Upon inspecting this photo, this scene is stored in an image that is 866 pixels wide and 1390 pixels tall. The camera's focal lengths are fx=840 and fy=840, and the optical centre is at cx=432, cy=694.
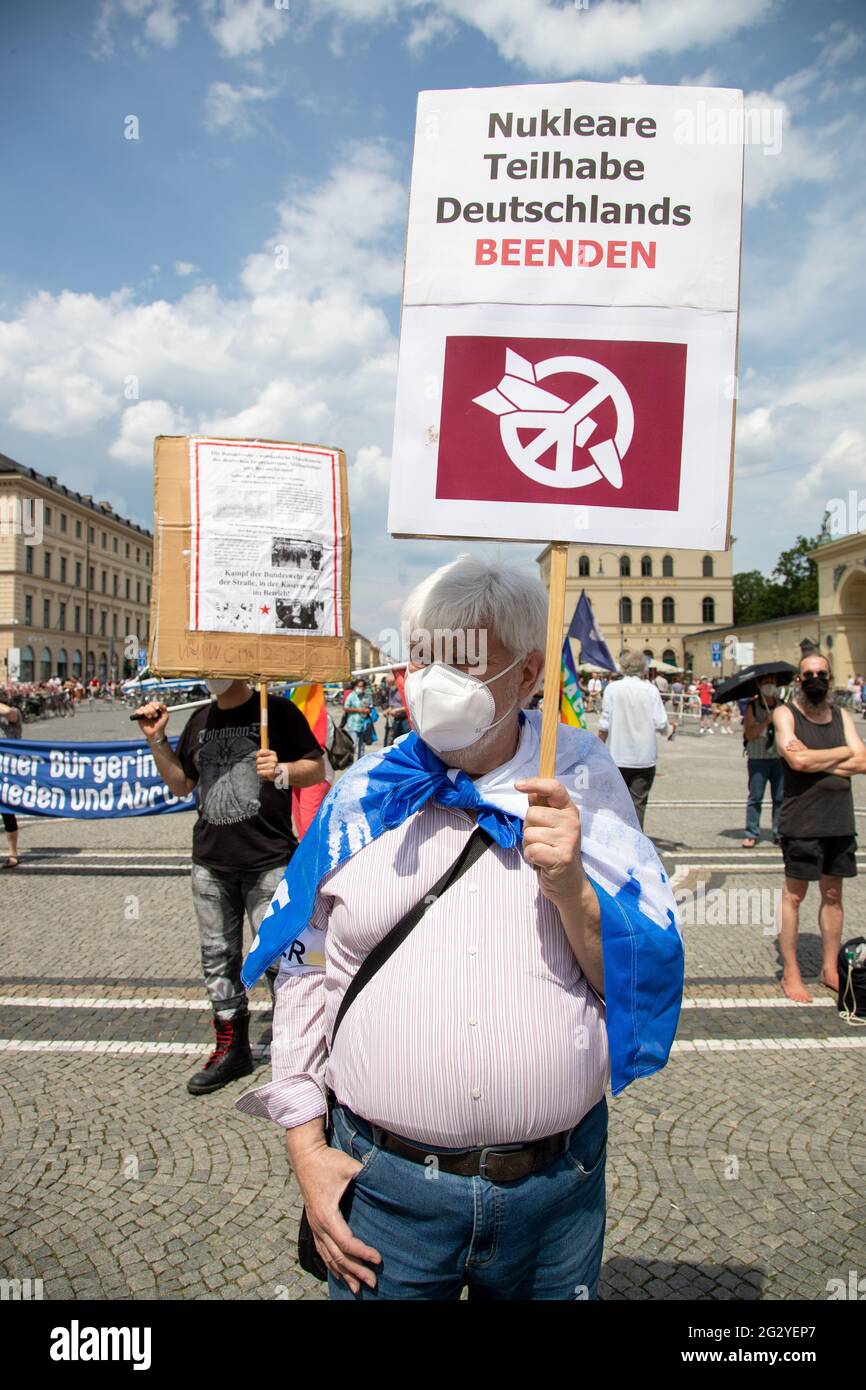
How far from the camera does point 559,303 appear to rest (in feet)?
5.59

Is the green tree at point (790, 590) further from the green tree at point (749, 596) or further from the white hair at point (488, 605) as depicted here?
the white hair at point (488, 605)

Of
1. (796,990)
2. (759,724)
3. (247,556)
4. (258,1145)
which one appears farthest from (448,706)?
(759,724)

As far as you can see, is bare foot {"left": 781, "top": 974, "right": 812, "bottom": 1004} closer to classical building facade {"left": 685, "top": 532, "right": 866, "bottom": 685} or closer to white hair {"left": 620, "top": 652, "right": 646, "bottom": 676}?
white hair {"left": 620, "top": 652, "right": 646, "bottom": 676}

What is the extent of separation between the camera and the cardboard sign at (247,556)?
139 inches

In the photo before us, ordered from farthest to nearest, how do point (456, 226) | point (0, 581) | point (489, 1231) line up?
point (0, 581) → point (456, 226) → point (489, 1231)

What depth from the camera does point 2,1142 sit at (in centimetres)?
342

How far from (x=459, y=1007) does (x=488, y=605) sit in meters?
0.77

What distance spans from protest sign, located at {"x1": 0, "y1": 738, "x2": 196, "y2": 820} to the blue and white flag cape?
284 inches

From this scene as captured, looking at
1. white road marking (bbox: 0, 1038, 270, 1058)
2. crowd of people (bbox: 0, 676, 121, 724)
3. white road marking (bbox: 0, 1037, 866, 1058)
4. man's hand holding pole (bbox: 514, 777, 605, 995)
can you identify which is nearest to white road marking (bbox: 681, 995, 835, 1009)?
white road marking (bbox: 0, 1037, 866, 1058)

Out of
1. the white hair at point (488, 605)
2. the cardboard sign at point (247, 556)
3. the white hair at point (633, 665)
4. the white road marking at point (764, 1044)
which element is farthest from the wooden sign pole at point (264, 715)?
the white hair at point (633, 665)

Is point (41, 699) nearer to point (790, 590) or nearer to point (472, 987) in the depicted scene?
point (472, 987)

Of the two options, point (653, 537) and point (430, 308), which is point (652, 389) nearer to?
point (653, 537)
